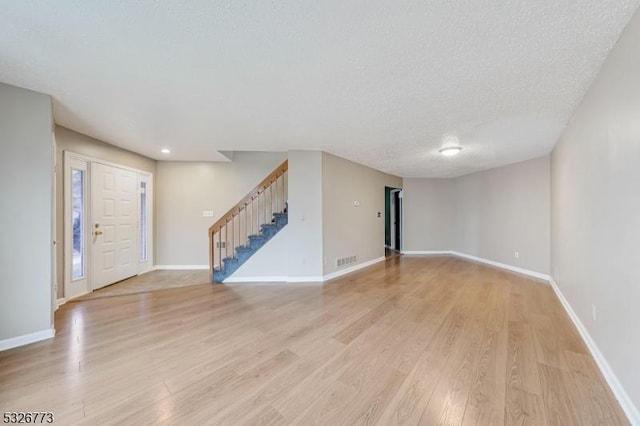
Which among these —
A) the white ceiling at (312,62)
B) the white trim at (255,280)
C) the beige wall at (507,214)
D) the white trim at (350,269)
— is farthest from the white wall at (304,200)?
the beige wall at (507,214)

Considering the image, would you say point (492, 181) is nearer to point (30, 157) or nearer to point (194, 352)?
point (194, 352)

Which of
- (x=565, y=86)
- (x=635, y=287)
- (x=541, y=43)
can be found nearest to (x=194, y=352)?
(x=635, y=287)

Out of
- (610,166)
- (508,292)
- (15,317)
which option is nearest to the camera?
(610,166)

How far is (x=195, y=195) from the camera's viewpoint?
18.0 ft

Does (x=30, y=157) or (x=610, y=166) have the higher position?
(x=30, y=157)

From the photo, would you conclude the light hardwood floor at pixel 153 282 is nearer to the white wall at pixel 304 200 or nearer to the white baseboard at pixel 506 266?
the white wall at pixel 304 200

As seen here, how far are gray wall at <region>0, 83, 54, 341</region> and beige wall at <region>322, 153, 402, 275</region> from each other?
11.5ft

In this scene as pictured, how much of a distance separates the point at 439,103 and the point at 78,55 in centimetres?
313

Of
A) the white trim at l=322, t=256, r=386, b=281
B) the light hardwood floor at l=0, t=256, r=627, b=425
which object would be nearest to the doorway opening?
the white trim at l=322, t=256, r=386, b=281

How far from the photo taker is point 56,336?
2508 mm

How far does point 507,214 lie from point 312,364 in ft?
18.0

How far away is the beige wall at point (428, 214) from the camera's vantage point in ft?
23.6

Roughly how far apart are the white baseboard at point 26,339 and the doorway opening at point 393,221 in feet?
22.8

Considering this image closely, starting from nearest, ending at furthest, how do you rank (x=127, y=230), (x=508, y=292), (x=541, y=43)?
(x=541, y=43) → (x=508, y=292) → (x=127, y=230)
